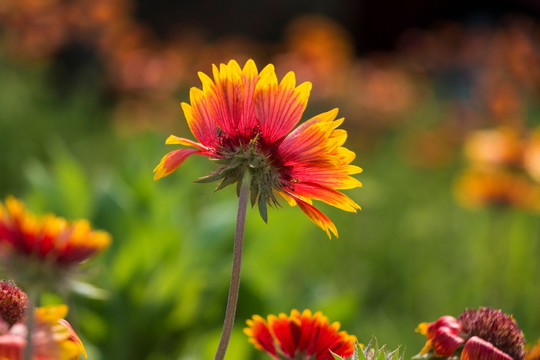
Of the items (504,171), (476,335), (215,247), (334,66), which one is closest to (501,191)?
(504,171)

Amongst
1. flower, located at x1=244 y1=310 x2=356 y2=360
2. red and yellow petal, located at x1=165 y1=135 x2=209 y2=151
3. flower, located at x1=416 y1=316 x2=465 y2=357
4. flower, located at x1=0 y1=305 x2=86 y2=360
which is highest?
red and yellow petal, located at x1=165 y1=135 x2=209 y2=151

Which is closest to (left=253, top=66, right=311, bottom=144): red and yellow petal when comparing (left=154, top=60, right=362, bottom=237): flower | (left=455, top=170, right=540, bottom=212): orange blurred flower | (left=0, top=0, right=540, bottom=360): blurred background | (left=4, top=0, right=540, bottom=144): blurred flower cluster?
(left=154, top=60, right=362, bottom=237): flower

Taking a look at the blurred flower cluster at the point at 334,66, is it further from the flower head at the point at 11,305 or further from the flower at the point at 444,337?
the flower head at the point at 11,305

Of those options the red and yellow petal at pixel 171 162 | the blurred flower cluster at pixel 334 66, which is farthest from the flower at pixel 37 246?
the blurred flower cluster at pixel 334 66

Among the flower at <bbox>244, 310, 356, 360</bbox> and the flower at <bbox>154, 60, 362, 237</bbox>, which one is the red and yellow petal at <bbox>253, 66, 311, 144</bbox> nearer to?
the flower at <bbox>154, 60, 362, 237</bbox>

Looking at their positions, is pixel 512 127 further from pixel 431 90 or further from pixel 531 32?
pixel 431 90
